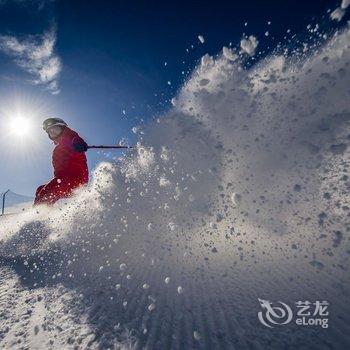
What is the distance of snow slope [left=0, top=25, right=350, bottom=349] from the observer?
221 centimetres

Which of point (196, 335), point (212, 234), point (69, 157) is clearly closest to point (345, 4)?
point (212, 234)

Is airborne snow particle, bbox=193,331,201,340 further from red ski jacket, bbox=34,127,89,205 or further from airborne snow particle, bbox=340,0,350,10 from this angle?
red ski jacket, bbox=34,127,89,205

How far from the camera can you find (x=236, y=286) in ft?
8.70

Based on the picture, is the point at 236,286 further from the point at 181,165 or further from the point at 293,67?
the point at 293,67

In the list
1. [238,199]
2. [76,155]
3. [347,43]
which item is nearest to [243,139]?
[238,199]

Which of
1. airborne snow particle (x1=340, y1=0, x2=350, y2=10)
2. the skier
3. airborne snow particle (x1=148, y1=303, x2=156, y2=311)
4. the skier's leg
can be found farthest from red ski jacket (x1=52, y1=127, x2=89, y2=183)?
airborne snow particle (x1=340, y1=0, x2=350, y2=10)

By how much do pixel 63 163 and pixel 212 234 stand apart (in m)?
5.28

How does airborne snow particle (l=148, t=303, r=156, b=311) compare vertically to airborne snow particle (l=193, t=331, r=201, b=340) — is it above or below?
above

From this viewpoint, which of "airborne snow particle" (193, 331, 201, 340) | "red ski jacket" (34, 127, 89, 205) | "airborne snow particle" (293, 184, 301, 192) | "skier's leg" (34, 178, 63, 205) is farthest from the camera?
"red ski jacket" (34, 127, 89, 205)

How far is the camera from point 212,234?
11.5ft

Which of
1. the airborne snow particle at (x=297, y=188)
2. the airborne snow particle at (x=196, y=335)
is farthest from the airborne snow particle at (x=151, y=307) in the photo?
the airborne snow particle at (x=297, y=188)

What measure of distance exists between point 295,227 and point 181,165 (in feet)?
5.82

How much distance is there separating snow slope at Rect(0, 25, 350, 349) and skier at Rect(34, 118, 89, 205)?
75.2 inches

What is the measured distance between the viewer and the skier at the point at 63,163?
7086 mm
